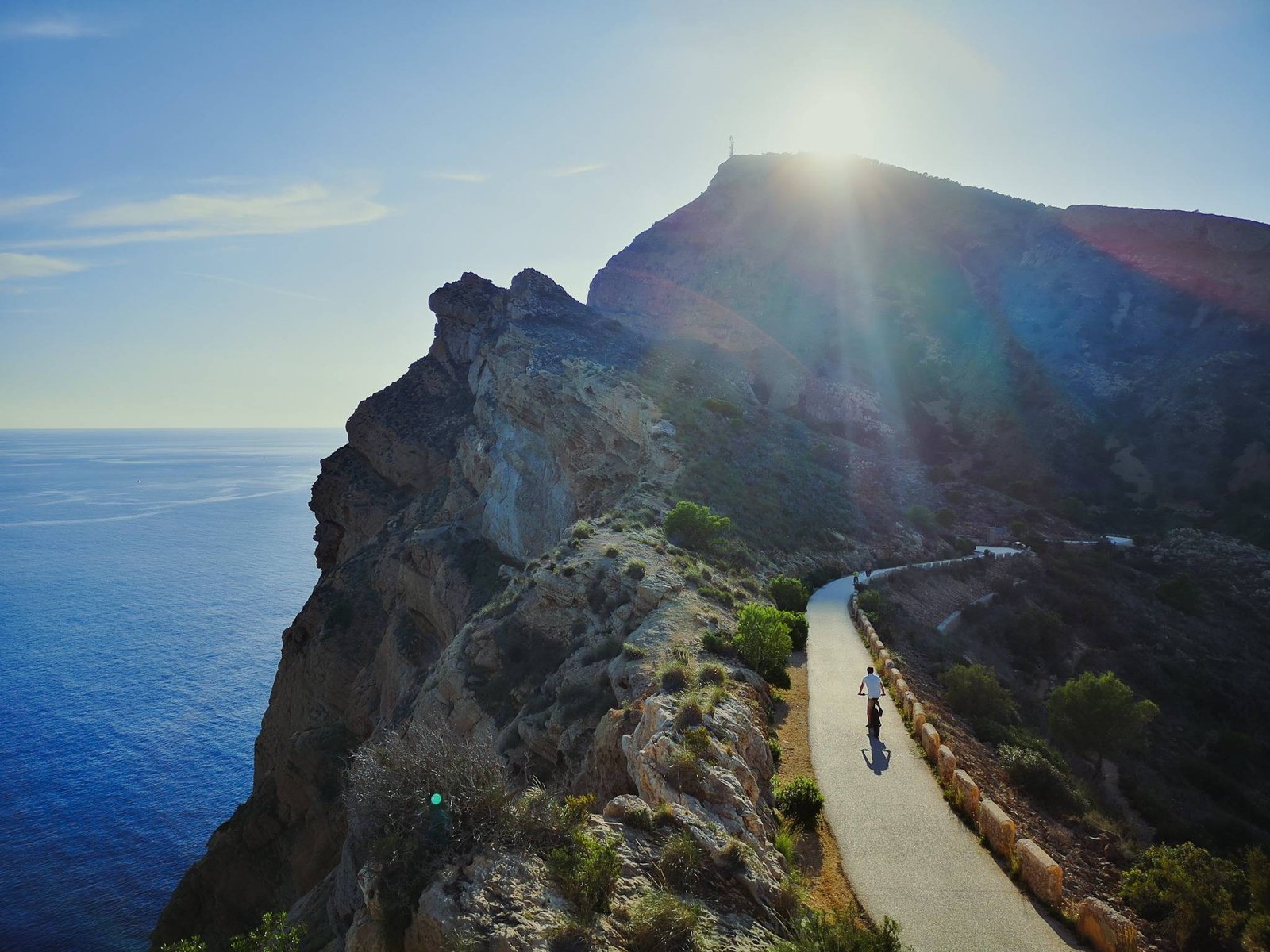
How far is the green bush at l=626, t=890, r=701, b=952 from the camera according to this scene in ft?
20.1

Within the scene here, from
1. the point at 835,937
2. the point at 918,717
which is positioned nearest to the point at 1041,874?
the point at 835,937

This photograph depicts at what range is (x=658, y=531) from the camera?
2567cm

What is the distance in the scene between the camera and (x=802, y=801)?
10516mm

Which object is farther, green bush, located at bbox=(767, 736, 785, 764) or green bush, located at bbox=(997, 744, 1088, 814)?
green bush, located at bbox=(767, 736, 785, 764)

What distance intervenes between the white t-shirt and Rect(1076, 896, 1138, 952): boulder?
5.39 meters

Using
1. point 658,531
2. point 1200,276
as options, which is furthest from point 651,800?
point 1200,276

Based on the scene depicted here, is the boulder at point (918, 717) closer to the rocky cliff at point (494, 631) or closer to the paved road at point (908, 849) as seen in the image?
the paved road at point (908, 849)

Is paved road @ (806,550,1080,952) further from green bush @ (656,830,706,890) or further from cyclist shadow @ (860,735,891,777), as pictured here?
green bush @ (656,830,706,890)

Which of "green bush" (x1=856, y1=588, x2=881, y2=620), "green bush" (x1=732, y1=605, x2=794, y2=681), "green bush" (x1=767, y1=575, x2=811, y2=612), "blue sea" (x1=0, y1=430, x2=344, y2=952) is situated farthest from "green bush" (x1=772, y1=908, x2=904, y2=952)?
"blue sea" (x1=0, y1=430, x2=344, y2=952)

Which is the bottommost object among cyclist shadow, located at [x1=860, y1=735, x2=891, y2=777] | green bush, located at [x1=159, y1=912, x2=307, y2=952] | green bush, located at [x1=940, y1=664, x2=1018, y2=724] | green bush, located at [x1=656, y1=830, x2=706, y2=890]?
green bush, located at [x1=940, y1=664, x2=1018, y2=724]

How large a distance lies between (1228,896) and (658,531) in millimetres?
18834

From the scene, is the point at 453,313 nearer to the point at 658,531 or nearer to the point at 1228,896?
the point at 658,531

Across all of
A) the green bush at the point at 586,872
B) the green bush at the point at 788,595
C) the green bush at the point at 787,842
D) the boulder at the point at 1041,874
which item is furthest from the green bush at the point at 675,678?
the green bush at the point at 788,595

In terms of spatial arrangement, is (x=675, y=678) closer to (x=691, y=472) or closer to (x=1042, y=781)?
(x=1042, y=781)
